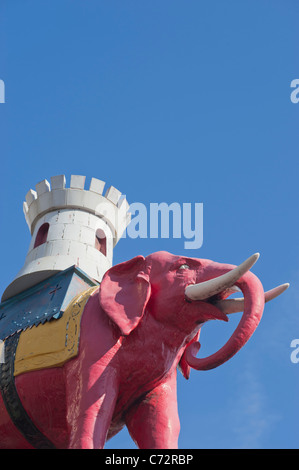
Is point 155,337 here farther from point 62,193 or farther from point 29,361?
point 62,193

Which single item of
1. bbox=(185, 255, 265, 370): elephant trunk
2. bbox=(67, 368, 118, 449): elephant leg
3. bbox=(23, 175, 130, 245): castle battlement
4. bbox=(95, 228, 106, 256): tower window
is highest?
bbox=(23, 175, 130, 245): castle battlement

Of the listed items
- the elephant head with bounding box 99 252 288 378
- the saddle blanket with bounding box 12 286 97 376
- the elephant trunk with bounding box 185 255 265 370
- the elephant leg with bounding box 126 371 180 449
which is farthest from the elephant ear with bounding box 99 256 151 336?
the elephant leg with bounding box 126 371 180 449

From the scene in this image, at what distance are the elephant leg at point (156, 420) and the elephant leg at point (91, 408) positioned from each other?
557 millimetres

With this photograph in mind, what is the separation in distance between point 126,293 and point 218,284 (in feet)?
3.52

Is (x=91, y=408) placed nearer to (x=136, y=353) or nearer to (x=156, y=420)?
(x=136, y=353)

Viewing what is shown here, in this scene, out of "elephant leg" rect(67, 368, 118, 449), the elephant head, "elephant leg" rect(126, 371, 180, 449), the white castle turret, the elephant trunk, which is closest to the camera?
"elephant leg" rect(67, 368, 118, 449)

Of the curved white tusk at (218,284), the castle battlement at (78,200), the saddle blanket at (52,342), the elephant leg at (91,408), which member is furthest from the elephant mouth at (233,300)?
the castle battlement at (78,200)

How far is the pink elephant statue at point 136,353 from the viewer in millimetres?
7098

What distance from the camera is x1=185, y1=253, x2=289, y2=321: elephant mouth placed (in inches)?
278

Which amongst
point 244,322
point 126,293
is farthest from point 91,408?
point 244,322

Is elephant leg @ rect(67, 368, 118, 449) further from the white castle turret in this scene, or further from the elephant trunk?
the white castle turret

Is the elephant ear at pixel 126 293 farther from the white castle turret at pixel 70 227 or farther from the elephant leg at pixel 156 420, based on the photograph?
the white castle turret at pixel 70 227

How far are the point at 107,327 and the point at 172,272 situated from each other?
0.88 m

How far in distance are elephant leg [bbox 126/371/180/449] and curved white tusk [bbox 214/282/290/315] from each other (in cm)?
105
